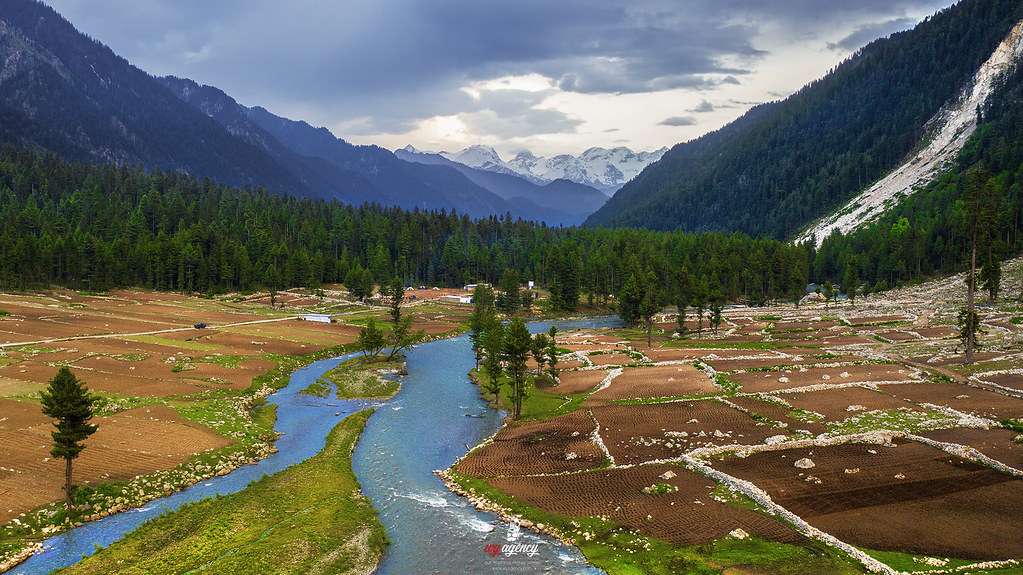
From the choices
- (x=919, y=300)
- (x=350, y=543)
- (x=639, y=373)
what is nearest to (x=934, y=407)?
(x=639, y=373)

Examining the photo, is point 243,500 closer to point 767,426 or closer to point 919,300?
point 767,426

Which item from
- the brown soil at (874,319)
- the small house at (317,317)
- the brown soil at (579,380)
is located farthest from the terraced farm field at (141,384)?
the brown soil at (874,319)

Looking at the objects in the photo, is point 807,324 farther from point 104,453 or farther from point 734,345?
point 104,453

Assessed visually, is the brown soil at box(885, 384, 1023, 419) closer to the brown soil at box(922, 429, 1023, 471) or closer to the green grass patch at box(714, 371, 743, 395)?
the brown soil at box(922, 429, 1023, 471)

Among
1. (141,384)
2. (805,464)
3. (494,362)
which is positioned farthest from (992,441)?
(141,384)

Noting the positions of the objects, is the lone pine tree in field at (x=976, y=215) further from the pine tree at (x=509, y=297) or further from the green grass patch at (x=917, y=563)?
the pine tree at (x=509, y=297)

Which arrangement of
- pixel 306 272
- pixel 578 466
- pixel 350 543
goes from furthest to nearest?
1. pixel 306 272
2. pixel 578 466
3. pixel 350 543

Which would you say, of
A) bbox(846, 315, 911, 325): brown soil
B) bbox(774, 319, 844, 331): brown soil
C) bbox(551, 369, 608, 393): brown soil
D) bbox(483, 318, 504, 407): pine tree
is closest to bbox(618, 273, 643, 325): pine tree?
bbox(774, 319, 844, 331): brown soil
